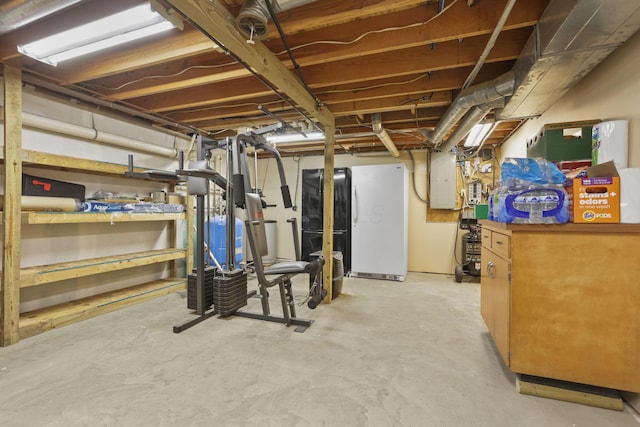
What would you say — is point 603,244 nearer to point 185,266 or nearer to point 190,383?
point 190,383

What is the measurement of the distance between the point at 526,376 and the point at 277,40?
9.74 feet

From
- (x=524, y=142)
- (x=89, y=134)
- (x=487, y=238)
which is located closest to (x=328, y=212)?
(x=487, y=238)

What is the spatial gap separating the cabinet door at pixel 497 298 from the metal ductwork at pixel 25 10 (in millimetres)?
3103

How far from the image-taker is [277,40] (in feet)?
7.07

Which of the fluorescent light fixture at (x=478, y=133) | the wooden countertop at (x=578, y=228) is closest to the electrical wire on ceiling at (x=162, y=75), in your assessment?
the wooden countertop at (x=578, y=228)

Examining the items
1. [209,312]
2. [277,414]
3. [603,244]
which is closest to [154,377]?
[277,414]

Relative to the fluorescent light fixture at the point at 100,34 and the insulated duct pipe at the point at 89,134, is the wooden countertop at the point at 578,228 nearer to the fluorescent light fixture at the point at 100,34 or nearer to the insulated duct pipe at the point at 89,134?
the fluorescent light fixture at the point at 100,34

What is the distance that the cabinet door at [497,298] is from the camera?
5.86 ft

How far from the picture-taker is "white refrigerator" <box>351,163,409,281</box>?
181 inches

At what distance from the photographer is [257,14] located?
1534 mm

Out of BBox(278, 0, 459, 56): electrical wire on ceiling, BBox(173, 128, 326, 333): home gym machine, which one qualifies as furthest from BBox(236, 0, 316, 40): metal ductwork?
BBox(173, 128, 326, 333): home gym machine

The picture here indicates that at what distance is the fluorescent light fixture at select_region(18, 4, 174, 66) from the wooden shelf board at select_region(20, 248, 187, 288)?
1.84 m

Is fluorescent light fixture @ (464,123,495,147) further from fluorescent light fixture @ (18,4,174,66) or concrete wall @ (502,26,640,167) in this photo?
fluorescent light fixture @ (18,4,174,66)

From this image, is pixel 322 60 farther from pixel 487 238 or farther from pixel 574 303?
pixel 574 303
